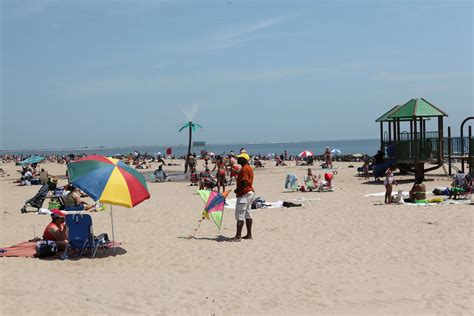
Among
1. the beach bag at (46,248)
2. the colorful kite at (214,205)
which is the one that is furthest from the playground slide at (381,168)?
the beach bag at (46,248)

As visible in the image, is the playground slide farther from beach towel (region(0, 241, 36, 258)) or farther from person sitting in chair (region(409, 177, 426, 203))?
beach towel (region(0, 241, 36, 258))

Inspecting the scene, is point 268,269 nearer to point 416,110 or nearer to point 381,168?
point 381,168

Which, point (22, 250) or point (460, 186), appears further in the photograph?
point (460, 186)

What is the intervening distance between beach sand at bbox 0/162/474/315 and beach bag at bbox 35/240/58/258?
0.22 m

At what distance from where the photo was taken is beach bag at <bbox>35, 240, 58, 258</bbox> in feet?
25.5

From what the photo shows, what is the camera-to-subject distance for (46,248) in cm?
779

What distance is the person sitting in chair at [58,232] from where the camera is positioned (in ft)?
26.2

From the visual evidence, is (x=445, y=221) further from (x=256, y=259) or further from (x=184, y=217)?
(x=184, y=217)

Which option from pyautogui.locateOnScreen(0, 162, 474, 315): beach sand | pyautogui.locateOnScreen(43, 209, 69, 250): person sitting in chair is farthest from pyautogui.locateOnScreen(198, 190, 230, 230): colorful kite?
pyautogui.locateOnScreen(43, 209, 69, 250): person sitting in chair

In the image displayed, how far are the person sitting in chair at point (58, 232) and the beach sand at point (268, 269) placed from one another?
1.48 feet

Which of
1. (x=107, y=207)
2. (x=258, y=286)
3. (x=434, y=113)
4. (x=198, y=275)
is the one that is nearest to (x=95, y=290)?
(x=198, y=275)

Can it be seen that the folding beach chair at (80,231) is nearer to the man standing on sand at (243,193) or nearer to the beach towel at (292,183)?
the man standing on sand at (243,193)

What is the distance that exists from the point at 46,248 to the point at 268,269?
3299 mm

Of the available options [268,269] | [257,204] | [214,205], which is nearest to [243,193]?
[214,205]
